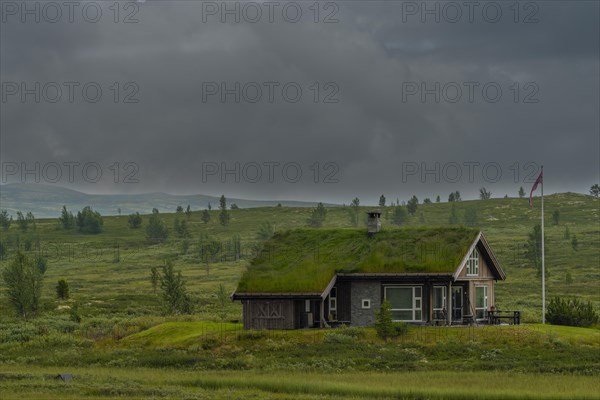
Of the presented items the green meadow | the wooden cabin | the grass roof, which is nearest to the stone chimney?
the grass roof

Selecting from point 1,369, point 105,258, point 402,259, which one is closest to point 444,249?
point 402,259

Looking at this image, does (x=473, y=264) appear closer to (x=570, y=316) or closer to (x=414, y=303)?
(x=414, y=303)

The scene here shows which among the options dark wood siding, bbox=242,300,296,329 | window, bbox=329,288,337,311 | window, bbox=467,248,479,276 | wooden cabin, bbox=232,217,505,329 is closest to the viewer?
wooden cabin, bbox=232,217,505,329

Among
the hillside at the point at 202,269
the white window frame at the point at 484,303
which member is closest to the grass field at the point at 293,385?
the white window frame at the point at 484,303

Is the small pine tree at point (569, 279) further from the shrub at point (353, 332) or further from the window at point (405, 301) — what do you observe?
the shrub at point (353, 332)

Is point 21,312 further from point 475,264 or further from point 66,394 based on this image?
point 66,394

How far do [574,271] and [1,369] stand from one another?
4052 inches

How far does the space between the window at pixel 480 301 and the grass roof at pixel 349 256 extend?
4.17 m

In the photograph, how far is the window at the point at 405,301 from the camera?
5662cm

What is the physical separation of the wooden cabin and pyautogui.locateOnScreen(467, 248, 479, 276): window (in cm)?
6

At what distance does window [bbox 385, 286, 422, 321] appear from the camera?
186ft

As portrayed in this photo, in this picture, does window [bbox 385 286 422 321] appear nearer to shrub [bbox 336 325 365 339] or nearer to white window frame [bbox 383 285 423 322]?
white window frame [bbox 383 285 423 322]

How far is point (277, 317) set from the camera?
56.4 metres

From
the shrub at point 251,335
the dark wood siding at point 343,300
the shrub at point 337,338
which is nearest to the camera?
the shrub at point 337,338
